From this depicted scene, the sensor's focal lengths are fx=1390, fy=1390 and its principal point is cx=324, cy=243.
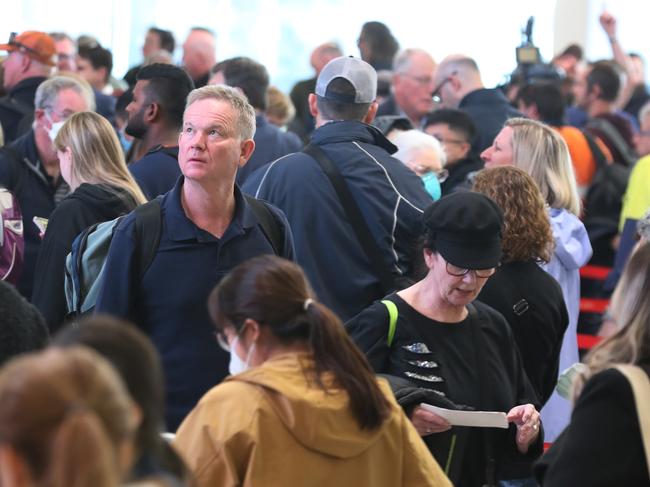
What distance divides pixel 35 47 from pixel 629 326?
5.65 m

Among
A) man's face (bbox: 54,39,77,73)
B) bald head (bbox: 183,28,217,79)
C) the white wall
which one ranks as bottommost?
the white wall

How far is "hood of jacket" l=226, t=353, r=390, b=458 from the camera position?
10.3 ft

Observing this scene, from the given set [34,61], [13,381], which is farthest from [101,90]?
[13,381]

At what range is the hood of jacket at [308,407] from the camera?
314 centimetres

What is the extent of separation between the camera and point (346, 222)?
17.6ft

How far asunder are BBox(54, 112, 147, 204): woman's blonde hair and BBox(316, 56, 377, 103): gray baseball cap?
87 centimetres

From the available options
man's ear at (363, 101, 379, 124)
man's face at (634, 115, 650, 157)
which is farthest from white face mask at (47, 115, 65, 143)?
man's face at (634, 115, 650, 157)

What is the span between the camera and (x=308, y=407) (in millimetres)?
3139

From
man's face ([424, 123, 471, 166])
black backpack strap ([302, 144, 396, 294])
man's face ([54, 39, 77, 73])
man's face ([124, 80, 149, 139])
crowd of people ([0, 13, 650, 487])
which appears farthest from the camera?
man's face ([54, 39, 77, 73])

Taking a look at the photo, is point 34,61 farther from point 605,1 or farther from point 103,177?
point 605,1

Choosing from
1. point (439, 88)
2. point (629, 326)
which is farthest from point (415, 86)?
point (629, 326)

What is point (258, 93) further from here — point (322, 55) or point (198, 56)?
point (322, 55)

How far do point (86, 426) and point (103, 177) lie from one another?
3.59 metres

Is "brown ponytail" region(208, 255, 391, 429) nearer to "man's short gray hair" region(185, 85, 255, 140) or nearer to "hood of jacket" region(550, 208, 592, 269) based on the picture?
"man's short gray hair" region(185, 85, 255, 140)
